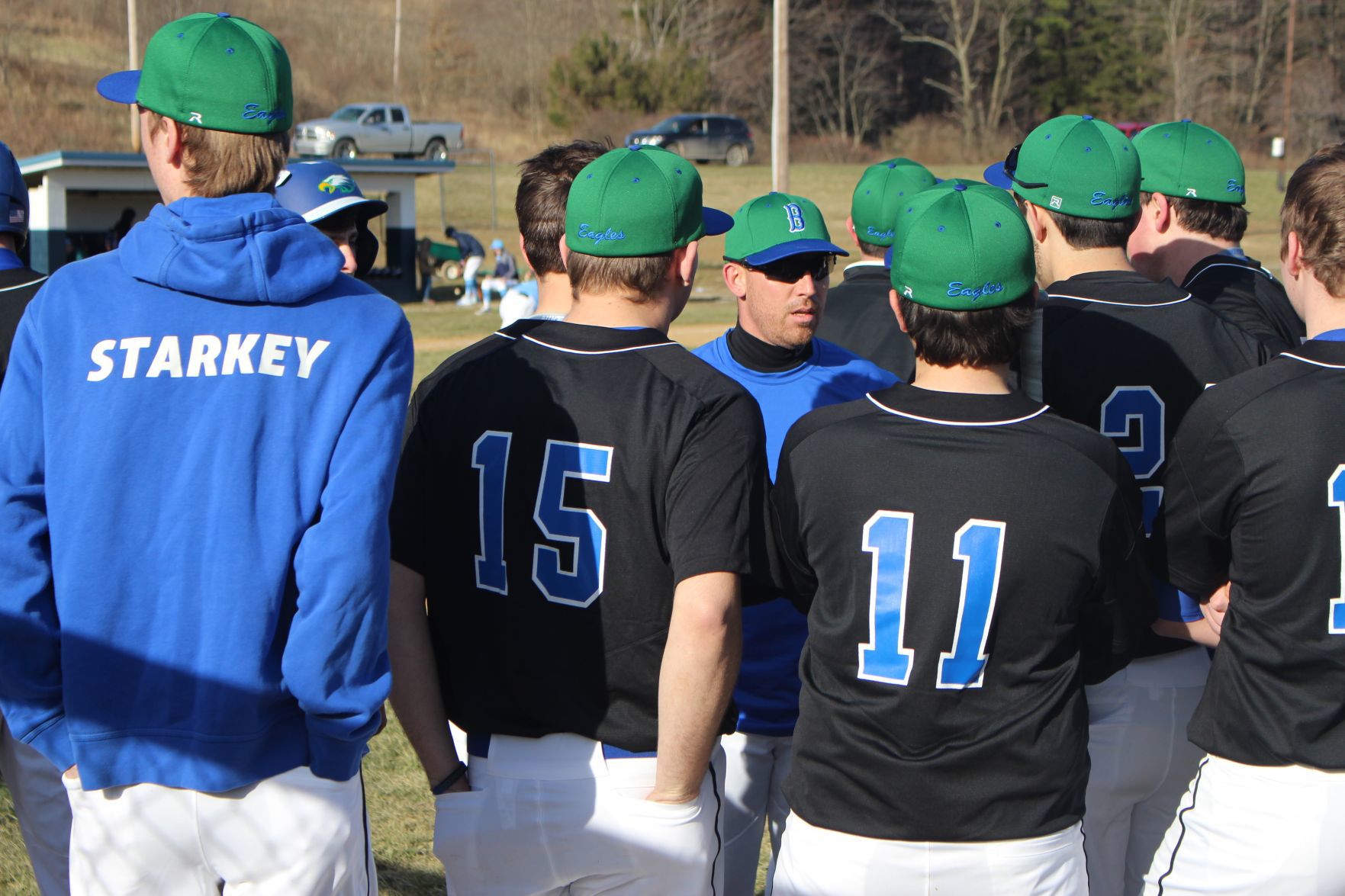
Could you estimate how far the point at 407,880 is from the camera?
14.2 feet

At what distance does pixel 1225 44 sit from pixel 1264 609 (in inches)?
2567

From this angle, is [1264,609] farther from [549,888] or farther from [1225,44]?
[1225,44]

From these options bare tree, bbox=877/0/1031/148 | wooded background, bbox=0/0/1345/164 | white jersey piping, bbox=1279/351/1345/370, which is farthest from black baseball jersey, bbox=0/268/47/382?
bare tree, bbox=877/0/1031/148

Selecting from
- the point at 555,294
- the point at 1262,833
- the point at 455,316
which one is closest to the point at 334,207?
the point at 555,294

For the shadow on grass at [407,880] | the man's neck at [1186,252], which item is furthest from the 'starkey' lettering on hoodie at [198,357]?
the man's neck at [1186,252]

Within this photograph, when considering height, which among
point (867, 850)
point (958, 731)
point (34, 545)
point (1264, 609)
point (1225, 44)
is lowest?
point (867, 850)

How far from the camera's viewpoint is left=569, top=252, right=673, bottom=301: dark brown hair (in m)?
2.70

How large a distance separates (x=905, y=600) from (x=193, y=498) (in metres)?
1.32

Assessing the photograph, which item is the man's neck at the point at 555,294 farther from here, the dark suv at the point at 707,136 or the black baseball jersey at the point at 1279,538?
the dark suv at the point at 707,136

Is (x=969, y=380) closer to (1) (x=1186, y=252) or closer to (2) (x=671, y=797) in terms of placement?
(2) (x=671, y=797)

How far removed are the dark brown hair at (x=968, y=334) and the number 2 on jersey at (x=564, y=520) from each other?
0.69m

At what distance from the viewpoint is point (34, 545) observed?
2.22 metres

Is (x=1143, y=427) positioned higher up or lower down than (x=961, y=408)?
lower down

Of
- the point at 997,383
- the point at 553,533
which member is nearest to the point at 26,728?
the point at 553,533
